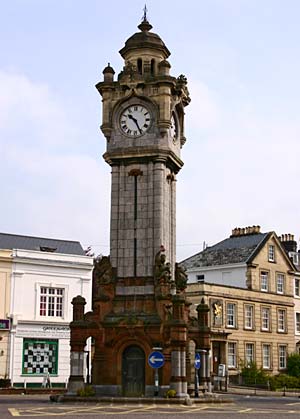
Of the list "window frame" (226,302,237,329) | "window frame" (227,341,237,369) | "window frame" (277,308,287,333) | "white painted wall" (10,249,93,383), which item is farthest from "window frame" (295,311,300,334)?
"white painted wall" (10,249,93,383)

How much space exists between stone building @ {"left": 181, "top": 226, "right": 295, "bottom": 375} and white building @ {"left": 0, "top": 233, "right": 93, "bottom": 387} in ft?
32.1

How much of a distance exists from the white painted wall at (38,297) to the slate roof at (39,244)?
8.64 feet

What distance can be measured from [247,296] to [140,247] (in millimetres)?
28125

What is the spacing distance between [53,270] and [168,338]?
22.3m

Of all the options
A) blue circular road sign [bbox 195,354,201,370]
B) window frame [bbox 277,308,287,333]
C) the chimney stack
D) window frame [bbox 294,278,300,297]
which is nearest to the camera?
blue circular road sign [bbox 195,354,201,370]

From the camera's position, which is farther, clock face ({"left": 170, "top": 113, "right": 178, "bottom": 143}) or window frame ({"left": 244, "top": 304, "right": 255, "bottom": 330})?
window frame ({"left": 244, "top": 304, "right": 255, "bottom": 330})

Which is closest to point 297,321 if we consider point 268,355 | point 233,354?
point 268,355

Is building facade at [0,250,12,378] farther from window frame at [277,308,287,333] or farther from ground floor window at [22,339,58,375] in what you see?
window frame at [277,308,287,333]

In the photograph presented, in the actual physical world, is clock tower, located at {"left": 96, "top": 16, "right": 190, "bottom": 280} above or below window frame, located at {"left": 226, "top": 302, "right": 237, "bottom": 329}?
above

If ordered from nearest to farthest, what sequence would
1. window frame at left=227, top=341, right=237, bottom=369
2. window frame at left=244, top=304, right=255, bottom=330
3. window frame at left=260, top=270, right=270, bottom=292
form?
window frame at left=227, top=341, right=237, bottom=369 < window frame at left=244, top=304, right=255, bottom=330 < window frame at left=260, top=270, right=270, bottom=292

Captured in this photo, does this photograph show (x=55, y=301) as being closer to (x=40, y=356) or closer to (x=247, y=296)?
(x=40, y=356)

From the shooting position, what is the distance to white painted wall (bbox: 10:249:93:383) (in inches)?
2021

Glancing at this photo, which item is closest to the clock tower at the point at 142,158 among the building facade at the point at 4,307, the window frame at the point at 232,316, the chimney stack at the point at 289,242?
the building facade at the point at 4,307

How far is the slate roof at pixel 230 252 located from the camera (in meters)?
64.3
